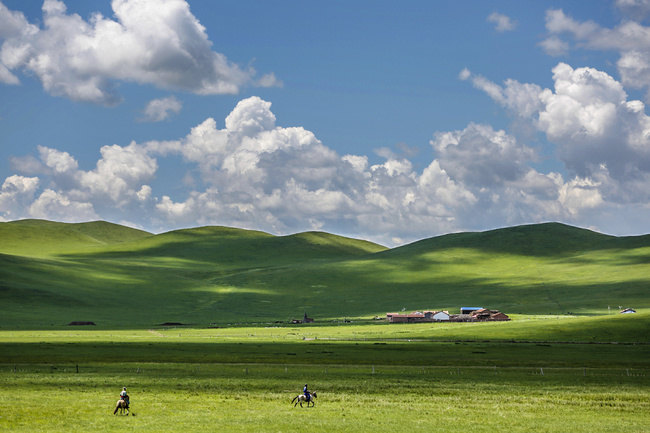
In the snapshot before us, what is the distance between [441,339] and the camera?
5128 inches

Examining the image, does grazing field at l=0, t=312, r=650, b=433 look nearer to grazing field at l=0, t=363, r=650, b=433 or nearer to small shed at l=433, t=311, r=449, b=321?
grazing field at l=0, t=363, r=650, b=433

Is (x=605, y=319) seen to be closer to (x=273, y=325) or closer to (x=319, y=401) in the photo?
(x=273, y=325)

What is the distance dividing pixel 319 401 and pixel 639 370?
45098mm

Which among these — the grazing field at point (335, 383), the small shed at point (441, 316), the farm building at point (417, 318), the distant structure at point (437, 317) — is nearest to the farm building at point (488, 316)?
the distant structure at point (437, 317)

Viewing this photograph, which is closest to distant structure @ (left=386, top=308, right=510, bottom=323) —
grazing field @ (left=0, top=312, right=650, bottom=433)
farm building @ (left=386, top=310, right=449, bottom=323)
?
farm building @ (left=386, top=310, right=449, bottom=323)

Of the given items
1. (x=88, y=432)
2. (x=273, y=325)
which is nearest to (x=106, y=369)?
(x=88, y=432)

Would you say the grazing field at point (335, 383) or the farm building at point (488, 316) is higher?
the farm building at point (488, 316)

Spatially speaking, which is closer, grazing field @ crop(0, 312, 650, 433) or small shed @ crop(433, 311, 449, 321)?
grazing field @ crop(0, 312, 650, 433)

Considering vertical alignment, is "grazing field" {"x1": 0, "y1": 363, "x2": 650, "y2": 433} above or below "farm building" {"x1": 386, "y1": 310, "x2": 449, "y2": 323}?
below

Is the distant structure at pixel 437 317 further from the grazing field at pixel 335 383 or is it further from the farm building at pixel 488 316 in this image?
the grazing field at pixel 335 383

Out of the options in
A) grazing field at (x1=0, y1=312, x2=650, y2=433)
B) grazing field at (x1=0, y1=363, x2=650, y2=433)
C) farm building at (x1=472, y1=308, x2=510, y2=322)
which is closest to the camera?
grazing field at (x1=0, y1=363, x2=650, y2=433)

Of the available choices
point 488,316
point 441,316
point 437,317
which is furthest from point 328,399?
point 441,316

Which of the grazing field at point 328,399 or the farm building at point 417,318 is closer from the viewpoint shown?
the grazing field at point 328,399

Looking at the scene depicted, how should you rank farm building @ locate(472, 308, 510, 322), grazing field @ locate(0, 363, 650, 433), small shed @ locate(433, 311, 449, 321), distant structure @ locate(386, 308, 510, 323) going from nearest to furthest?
grazing field @ locate(0, 363, 650, 433), farm building @ locate(472, 308, 510, 322), distant structure @ locate(386, 308, 510, 323), small shed @ locate(433, 311, 449, 321)
